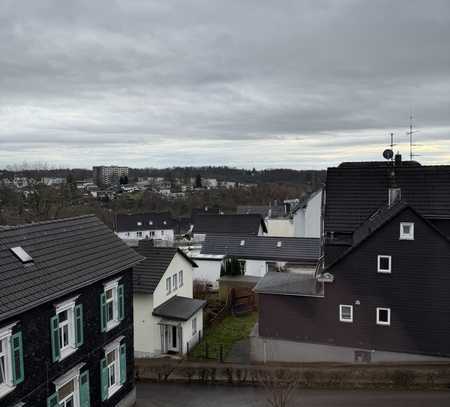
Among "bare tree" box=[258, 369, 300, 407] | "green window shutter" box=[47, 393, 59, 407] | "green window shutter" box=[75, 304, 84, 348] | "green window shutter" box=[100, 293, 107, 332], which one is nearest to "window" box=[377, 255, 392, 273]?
"bare tree" box=[258, 369, 300, 407]

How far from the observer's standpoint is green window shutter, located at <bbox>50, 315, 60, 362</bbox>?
1270 centimetres

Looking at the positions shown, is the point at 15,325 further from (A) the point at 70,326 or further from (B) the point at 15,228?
(B) the point at 15,228

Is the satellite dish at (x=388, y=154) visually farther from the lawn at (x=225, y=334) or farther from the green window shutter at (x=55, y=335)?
the green window shutter at (x=55, y=335)

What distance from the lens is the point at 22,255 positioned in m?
13.0

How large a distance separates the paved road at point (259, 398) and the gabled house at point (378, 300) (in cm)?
221

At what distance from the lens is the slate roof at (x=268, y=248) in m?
36.6

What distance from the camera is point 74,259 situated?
1492cm

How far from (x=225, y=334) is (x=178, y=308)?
13.0ft

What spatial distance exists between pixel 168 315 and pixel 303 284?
7188 mm

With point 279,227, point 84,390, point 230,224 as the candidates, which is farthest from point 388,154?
point 279,227

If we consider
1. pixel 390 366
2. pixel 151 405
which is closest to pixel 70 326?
pixel 151 405

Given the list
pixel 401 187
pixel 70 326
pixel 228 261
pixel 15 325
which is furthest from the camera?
pixel 228 261

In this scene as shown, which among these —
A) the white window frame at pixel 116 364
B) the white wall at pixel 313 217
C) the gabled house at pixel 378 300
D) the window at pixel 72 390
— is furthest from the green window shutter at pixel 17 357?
the white wall at pixel 313 217

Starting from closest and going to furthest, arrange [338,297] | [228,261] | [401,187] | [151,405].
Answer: [151,405]
[338,297]
[401,187]
[228,261]
